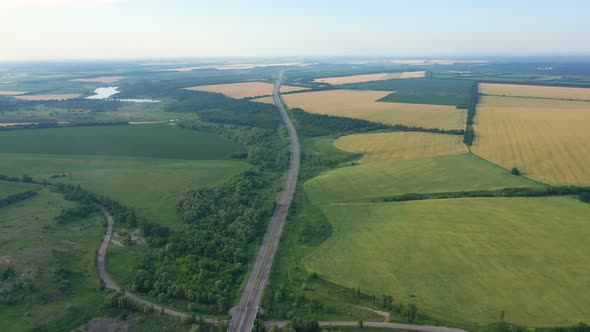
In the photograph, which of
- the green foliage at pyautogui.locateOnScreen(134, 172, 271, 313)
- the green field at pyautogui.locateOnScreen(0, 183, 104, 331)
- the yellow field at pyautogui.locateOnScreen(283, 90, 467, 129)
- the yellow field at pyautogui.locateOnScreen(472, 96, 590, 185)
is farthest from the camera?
the yellow field at pyautogui.locateOnScreen(283, 90, 467, 129)

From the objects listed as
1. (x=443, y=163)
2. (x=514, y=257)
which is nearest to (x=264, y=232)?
(x=514, y=257)

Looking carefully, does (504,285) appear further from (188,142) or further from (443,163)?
(188,142)

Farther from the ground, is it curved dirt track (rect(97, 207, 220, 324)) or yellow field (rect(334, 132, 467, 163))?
yellow field (rect(334, 132, 467, 163))

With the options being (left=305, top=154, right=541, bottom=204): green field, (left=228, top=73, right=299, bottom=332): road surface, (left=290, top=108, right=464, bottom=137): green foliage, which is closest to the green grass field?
(left=228, top=73, right=299, bottom=332): road surface

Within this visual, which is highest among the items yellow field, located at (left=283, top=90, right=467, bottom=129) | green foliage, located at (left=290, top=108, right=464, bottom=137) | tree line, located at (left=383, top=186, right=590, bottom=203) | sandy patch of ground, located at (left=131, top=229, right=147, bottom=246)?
yellow field, located at (left=283, top=90, right=467, bottom=129)

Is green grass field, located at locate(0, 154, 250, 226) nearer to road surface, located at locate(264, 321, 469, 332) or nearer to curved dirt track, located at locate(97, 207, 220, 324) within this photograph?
curved dirt track, located at locate(97, 207, 220, 324)

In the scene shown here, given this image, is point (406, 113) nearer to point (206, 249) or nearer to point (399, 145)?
point (399, 145)

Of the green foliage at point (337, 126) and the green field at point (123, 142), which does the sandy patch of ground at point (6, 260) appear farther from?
the green foliage at point (337, 126)
